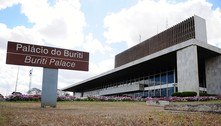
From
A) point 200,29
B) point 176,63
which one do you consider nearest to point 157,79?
point 176,63

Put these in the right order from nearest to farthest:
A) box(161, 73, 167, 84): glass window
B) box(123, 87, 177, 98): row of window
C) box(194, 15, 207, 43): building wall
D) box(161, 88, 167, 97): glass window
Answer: box(194, 15, 207, 43): building wall
box(123, 87, 177, 98): row of window
box(161, 88, 167, 97): glass window
box(161, 73, 167, 84): glass window

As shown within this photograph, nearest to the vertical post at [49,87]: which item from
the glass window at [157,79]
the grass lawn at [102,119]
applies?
the grass lawn at [102,119]

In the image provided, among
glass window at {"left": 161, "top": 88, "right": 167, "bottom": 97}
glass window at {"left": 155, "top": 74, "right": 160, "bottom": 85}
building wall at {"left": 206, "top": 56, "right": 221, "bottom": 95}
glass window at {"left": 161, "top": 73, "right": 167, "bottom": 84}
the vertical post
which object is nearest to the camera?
the vertical post

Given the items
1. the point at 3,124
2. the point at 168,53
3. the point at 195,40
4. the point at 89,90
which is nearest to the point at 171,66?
the point at 168,53

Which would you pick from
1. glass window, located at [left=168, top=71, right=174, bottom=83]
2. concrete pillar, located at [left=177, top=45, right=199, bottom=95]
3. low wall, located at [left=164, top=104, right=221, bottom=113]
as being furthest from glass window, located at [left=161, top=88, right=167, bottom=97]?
low wall, located at [left=164, top=104, right=221, bottom=113]

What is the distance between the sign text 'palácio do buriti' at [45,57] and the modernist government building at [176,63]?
62.4 feet

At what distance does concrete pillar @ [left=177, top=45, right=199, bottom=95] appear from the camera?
104 ft

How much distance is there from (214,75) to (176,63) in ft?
21.4

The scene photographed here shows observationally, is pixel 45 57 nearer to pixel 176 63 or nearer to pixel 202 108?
pixel 202 108

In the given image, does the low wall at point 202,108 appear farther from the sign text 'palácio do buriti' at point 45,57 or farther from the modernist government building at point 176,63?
the modernist government building at point 176,63


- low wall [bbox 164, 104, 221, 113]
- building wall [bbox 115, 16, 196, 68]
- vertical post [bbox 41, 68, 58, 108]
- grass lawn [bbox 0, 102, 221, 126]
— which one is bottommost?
grass lawn [bbox 0, 102, 221, 126]

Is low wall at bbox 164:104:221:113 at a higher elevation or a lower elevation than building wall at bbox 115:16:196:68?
lower

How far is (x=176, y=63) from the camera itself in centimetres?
4041

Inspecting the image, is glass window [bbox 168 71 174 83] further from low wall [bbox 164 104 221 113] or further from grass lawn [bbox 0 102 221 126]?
grass lawn [bbox 0 102 221 126]
